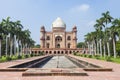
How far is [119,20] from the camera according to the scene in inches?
1114

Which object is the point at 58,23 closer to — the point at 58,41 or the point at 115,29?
the point at 58,41

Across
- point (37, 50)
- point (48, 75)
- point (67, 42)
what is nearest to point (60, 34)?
point (67, 42)

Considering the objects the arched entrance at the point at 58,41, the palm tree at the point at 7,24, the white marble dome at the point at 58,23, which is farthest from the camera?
the white marble dome at the point at 58,23

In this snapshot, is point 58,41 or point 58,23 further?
point 58,23

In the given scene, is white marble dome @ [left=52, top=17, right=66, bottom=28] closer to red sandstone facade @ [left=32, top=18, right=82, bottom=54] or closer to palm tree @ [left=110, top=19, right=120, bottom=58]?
red sandstone facade @ [left=32, top=18, right=82, bottom=54]

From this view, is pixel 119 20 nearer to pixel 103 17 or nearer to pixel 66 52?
pixel 103 17

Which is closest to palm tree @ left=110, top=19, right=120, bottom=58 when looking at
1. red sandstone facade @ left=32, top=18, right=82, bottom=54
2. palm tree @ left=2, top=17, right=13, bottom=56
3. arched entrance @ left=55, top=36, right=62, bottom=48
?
palm tree @ left=2, top=17, right=13, bottom=56

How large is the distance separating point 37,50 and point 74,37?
1185 centimetres

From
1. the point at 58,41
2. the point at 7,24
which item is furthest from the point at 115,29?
the point at 58,41

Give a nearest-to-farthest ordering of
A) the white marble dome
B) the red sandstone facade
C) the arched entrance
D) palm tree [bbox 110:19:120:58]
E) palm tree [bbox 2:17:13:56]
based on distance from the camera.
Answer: palm tree [bbox 110:19:120:58] < palm tree [bbox 2:17:13:56] < the red sandstone facade < the arched entrance < the white marble dome

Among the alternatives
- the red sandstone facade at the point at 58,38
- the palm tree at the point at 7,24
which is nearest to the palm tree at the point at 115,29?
the palm tree at the point at 7,24

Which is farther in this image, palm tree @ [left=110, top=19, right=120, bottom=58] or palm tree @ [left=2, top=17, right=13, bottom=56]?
palm tree @ [left=2, top=17, right=13, bottom=56]

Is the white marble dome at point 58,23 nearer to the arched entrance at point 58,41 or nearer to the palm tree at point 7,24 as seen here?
the arched entrance at point 58,41

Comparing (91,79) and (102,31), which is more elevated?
(102,31)
